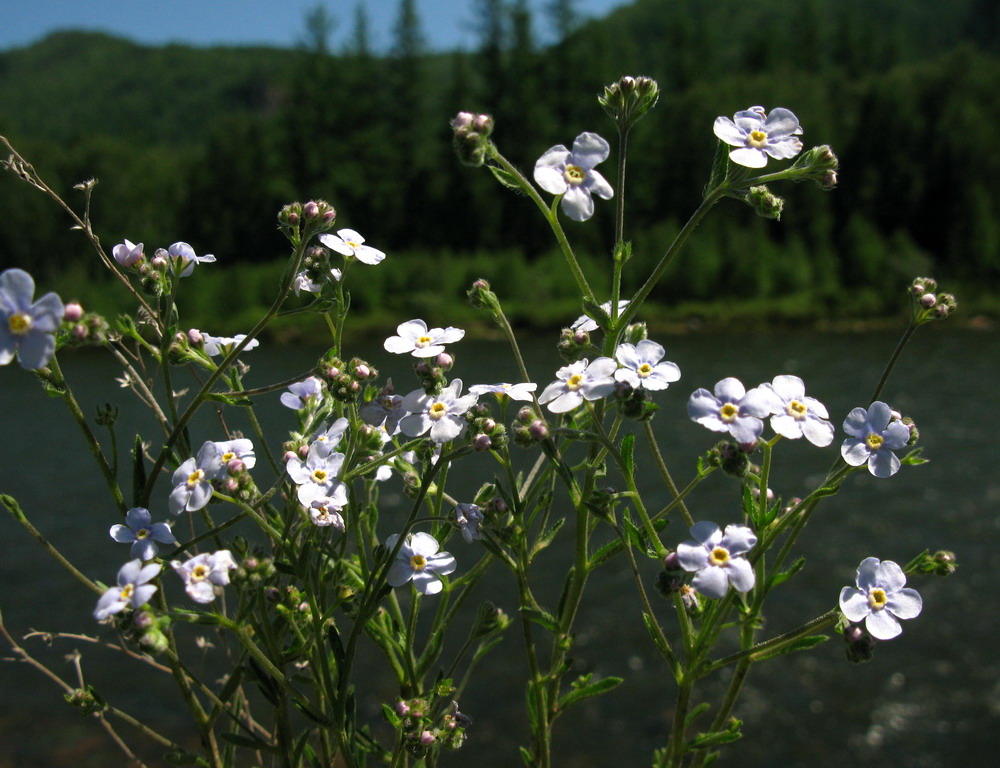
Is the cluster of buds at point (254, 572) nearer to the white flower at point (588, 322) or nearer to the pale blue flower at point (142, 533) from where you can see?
the pale blue flower at point (142, 533)

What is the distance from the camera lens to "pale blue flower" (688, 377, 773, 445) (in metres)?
1.45

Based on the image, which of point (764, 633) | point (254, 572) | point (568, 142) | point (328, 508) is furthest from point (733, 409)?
point (568, 142)

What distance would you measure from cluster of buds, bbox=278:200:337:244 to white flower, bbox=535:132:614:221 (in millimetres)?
383

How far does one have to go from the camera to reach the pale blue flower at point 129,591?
4.26 feet

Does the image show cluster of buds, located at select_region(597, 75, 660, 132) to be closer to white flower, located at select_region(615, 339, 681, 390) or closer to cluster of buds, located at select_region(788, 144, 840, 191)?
cluster of buds, located at select_region(788, 144, 840, 191)

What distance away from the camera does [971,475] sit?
1727 centimetres

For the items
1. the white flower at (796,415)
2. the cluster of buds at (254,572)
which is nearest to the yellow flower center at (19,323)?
the cluster of buds at (254,572)

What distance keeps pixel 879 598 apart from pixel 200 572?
1.14 meters

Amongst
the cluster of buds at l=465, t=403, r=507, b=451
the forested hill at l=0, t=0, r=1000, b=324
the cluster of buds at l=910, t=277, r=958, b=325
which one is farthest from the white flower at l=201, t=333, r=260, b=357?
the forested hill at l=0, t=0, r=1000, b=324

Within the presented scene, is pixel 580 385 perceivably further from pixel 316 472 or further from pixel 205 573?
pixel 205 573

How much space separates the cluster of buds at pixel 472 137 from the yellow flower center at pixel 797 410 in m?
0.68

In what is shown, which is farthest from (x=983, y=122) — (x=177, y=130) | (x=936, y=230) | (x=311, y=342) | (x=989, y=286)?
(x=177, y=130)

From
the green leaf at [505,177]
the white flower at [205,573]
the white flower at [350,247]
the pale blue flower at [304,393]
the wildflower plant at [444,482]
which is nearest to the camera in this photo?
the white flower at [205,573]

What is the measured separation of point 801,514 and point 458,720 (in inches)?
29.5
